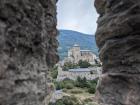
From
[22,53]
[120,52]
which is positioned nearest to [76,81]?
[120,52]

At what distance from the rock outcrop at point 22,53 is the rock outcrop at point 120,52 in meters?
6.50

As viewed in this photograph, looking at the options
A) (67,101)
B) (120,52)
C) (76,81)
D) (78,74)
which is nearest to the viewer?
(120,52)

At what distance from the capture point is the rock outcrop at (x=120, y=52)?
2153cm

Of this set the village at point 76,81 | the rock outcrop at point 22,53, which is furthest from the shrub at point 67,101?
the rock outcrop at point 22,53

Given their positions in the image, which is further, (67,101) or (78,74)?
(78,74)

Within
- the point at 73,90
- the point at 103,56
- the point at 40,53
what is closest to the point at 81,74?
the point at 73,90

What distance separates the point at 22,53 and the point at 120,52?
9.94 m

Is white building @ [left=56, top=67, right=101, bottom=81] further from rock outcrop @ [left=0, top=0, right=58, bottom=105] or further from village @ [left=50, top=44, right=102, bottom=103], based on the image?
rock outcrop @ [left=0, top=0, right=58, bottom=105]

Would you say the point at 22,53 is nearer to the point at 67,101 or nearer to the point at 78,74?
the point at 67,101

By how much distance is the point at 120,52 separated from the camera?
22.8 m

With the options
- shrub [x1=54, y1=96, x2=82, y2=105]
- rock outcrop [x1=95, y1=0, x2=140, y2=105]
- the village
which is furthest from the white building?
rock outcrop [x1=95, y1=0, x2=140, y2=105]

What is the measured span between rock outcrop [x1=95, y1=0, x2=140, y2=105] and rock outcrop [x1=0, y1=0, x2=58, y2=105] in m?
6.50

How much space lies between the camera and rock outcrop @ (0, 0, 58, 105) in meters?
12.7

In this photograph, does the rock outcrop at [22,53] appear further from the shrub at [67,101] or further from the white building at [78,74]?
the white building at [78,74]
